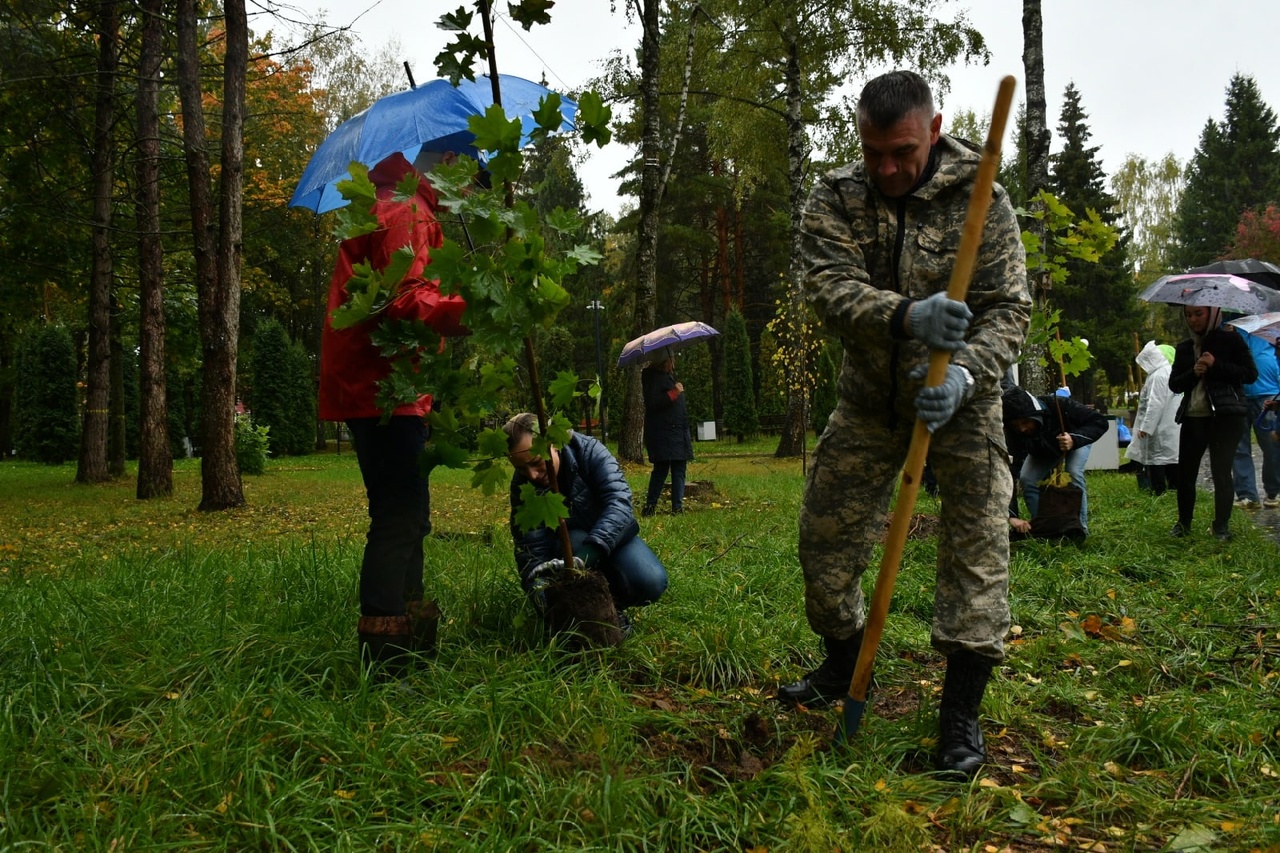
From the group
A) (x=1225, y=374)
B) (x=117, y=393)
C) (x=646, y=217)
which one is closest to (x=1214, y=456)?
(x=1225, y=374)

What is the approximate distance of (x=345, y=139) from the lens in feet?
11.4

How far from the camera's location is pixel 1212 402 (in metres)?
6.33

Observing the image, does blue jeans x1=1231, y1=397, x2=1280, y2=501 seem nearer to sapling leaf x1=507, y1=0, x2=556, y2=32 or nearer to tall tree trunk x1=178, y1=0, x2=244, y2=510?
sapling leaf x1=507, y1=0, x2=556, y2=32

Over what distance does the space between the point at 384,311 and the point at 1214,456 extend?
19.7 feet

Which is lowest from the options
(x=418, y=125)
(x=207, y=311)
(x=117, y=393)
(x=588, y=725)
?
(x=588, y=725)

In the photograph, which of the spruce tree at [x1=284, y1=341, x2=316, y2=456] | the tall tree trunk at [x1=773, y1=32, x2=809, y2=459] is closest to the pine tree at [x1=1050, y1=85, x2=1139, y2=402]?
the tall tree trunk at [x1=773, y1=32, x2=809, y2=459]

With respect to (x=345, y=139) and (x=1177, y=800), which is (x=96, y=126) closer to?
(x=345, y=139)

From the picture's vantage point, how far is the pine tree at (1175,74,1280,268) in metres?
44.0

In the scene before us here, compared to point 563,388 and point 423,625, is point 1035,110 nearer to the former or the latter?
point 563,388

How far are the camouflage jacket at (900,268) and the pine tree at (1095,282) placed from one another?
1473 inches

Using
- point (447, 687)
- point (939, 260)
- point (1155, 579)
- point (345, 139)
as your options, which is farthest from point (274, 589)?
point (1155, 579)

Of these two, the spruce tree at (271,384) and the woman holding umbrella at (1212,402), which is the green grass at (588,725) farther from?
the spruce tree at (271,384)

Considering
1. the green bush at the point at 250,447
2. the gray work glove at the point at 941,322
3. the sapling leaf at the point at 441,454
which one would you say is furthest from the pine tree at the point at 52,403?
the gray work glove at the point at 941,322

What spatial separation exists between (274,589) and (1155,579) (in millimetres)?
4765
